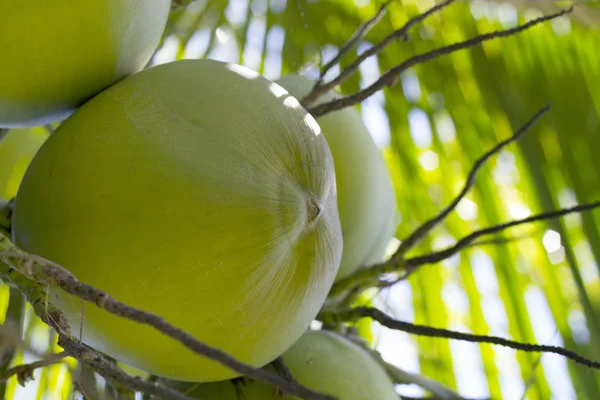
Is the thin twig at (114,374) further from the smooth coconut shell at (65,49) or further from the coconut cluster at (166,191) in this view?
the smooth coconut shell at (65,49)

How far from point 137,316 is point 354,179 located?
19.4 inches

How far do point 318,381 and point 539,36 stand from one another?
2.60 ft

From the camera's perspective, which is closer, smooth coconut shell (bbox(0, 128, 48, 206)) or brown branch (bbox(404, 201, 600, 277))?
brown branch (bbox(404, 201, 600, 277))

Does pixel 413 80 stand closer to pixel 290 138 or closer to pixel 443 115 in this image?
pixel 443 115

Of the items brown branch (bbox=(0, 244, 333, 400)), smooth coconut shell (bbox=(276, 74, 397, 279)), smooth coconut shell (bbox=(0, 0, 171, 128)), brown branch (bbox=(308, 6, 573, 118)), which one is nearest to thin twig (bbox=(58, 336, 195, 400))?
brown branch (bbox=(0, 244, 333, 400))

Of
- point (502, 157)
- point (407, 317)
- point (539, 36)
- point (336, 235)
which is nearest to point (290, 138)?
point (336, 235)

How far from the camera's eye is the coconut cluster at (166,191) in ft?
1.69

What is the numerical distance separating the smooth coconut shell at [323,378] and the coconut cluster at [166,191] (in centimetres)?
11

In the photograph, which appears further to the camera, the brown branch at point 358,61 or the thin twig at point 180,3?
the thin twig at point 180,3

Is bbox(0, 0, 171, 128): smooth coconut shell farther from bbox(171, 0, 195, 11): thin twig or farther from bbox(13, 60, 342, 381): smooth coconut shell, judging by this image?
bbox(171, 0, 195, 11): thin twig

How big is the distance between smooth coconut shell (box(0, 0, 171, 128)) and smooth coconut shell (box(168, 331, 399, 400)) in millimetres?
296

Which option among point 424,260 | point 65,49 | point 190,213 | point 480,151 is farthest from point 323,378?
point 480,151

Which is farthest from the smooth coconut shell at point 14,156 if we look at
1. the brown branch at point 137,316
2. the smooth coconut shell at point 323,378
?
the brown branch at point 137,316

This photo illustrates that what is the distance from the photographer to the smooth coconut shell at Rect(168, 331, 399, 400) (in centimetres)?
70
